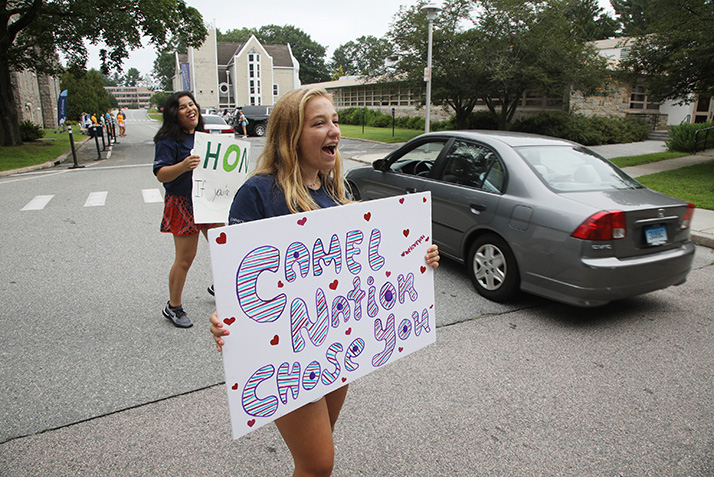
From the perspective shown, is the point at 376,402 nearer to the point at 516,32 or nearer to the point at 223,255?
the point at 223,255

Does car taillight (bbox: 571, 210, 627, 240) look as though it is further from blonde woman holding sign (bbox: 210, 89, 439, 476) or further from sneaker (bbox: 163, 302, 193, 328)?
sneaker (bbox: 163, 302, 193, 328)

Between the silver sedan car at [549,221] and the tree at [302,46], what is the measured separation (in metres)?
110

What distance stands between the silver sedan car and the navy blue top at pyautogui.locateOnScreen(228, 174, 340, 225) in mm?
2983

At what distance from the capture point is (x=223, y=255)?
1.42 m

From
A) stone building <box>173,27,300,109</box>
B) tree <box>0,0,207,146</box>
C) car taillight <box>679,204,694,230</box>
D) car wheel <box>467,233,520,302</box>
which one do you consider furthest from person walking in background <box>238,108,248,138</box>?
stone building <box>173,27,300,109</box>

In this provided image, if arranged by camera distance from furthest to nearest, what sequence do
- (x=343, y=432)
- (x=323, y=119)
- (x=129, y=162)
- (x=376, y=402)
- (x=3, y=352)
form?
(x=129, y=162)
(x=3, y=352)
(x=376, y=402)
(x=343, y=432)
(x=323, y=119)

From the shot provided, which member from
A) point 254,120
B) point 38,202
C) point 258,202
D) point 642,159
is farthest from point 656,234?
point 254,120

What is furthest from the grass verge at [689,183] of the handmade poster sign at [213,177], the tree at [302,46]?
the tree at [302,46]

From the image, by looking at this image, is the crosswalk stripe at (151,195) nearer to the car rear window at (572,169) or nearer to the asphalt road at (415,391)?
the asphalt road at (415,391)

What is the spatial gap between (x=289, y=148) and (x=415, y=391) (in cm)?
199

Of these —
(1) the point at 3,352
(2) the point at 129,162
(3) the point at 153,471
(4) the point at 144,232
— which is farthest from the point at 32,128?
(3) the point at 153,471

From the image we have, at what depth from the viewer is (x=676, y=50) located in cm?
1324

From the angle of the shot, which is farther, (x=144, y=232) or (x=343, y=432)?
(x=144, y=232)

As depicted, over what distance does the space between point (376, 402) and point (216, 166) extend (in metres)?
2.25
